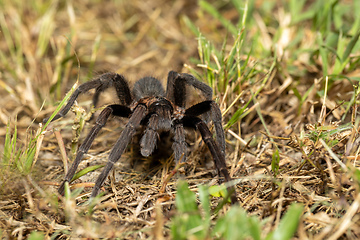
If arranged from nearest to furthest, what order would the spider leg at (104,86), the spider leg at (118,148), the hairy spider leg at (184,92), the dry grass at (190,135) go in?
the dry grass at (190,135)
the spider leg at (118,148)
the hairy spider leg at (184,92)
the spider leg at (104,86)

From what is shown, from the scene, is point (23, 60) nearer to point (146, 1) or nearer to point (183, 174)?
point (146, 1)

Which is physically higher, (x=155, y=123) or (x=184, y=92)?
(x=184, y=92)

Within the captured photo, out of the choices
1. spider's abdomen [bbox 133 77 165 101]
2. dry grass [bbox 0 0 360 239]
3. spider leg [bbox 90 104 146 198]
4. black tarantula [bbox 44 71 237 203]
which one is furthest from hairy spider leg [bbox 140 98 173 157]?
dry grass [bbox 0 0 360 239]

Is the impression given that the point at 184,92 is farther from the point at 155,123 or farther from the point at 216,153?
the point at 216,153

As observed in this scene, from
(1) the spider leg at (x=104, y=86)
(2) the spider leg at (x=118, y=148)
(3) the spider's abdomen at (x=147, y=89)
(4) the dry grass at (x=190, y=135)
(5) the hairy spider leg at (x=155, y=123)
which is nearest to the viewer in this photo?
(4) the dry grass at (x=190, y=135)

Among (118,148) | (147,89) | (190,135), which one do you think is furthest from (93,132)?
(190,135)

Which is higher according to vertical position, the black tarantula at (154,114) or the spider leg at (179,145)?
the black tarantula at (154,114)

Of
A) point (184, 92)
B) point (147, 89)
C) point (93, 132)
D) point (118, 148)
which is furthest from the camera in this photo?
point (147, 89)

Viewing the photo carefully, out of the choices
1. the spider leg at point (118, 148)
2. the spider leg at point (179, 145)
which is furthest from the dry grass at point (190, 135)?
the spider leg at point (179, 145)

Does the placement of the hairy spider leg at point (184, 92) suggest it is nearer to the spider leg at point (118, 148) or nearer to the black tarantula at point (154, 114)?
the black tarantula at point (154, 114)
